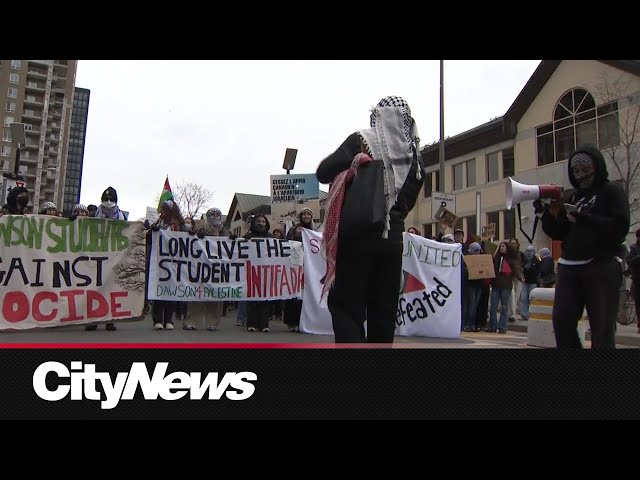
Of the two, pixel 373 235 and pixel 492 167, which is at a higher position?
pixel 492 167

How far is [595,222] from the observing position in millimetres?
2715

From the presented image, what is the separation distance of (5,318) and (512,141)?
26808mm

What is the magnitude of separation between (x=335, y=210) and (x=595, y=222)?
1280 mm

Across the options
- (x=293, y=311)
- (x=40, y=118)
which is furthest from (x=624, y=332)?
(x=40, y=118)

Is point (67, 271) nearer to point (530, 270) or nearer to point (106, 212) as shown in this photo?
point (106, 212)

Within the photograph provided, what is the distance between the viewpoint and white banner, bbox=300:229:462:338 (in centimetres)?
830

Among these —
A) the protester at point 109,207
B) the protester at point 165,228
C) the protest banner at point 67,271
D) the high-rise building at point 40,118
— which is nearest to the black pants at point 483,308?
the protester at point 165,228

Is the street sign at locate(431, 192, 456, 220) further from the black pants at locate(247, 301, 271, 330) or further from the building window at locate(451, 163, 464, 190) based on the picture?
the building window at locate(451, 163, 464, 190)

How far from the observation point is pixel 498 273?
9.90m

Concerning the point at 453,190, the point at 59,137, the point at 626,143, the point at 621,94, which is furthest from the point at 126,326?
the point at 59,137

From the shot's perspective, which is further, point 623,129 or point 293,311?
point 623,129

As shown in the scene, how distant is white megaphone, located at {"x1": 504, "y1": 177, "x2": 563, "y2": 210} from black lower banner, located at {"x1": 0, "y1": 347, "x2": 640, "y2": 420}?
1.51 m

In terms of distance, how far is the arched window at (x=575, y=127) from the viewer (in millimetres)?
21312

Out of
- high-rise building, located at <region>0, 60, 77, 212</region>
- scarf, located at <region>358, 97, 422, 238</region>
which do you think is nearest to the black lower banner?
scarf, located at <region>358, 97, 422, 238</region>
